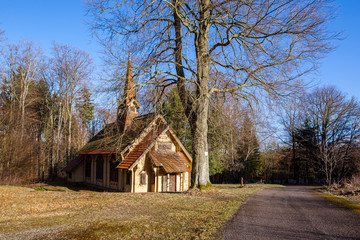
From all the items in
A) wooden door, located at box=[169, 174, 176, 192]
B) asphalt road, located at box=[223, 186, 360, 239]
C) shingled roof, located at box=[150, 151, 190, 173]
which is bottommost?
wooden door, located at box=[169, 174, 176, 192]

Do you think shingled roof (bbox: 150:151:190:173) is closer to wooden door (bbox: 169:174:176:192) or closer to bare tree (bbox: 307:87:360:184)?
wooden door (bbox: 169:174:176:192)

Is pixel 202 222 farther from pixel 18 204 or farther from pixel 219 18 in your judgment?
pixel 219 18

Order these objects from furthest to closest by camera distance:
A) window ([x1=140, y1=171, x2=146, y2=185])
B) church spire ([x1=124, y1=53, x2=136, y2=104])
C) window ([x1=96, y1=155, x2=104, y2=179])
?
window ([x1=96, y1=155, x2=104, y2=179]) → window ([x1=140, y1=171, x2=146, y2=185]) → church spire ([x1=124, y1=53, x2=136, y2=104])

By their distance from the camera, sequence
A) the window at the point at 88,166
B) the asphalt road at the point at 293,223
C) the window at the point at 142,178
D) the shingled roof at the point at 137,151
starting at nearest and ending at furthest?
1. the asphalt road at the point at 293,223
2. the shingled roof at the point at 137,151
3. the window at the point at 142,178
4. the window at the point at 88,166

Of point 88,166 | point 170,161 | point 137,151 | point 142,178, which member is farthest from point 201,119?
point 88,166

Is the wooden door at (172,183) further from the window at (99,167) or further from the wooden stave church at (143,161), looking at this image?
the window at (99,167)

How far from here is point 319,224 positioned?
597 cm

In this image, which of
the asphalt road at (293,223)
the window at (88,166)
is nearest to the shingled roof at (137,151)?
the window at (88,166)

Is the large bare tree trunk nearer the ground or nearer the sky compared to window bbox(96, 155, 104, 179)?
nearer the sky

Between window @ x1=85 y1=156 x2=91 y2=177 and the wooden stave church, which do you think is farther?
window @ x1=85 y1=156 x2=91 y2=177

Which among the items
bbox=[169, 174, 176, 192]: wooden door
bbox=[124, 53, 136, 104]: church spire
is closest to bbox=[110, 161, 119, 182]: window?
bbox=[169, 174, 176, 192]: wooden door

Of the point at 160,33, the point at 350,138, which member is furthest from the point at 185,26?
the point at 350,138

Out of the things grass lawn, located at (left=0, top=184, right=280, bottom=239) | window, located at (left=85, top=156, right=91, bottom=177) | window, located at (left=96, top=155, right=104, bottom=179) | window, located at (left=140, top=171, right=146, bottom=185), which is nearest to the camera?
grass lawn, located at (left=0, top=184, right=280, bottom=239)

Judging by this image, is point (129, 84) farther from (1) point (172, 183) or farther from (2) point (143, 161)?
(1) point (172, 183)
